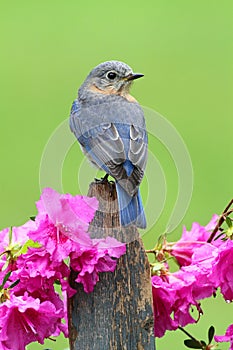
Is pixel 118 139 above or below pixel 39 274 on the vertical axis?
above

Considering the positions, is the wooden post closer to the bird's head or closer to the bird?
the bird

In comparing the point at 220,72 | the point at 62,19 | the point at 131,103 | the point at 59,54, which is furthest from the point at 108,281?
the point at 62,19

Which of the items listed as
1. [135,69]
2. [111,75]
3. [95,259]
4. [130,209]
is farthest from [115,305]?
[135,69]

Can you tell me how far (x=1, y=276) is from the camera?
2.57 metres

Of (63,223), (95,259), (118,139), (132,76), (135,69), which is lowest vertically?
(95,259)

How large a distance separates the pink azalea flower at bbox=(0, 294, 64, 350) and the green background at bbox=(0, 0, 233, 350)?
4.82m

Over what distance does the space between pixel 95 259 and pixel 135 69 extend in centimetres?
1002

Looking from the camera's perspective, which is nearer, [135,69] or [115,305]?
[115,305]

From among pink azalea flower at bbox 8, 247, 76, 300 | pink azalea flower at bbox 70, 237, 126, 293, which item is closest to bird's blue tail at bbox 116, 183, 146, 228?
pink azalea flower at bbox 70, 237, 126, 293

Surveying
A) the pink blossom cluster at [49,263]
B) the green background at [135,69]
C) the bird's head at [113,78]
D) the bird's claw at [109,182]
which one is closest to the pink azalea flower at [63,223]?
the pink blossom cluster at [49,263]

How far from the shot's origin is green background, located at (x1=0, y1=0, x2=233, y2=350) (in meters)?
9.47

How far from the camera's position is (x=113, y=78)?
391cm

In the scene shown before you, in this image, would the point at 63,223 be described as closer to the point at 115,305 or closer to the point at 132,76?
the point at 115,305

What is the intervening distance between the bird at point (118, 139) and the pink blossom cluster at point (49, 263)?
129 millimetres
